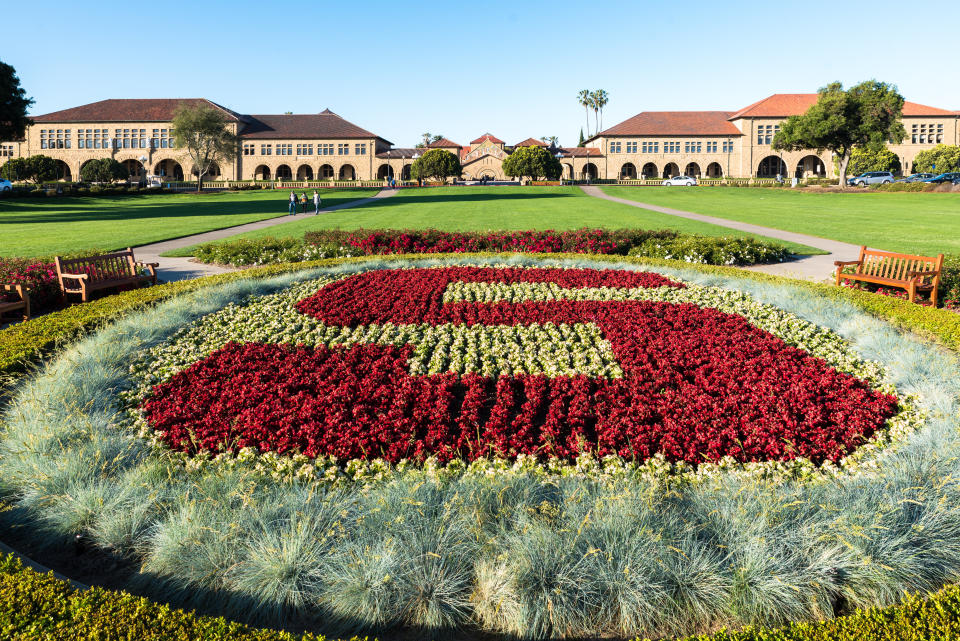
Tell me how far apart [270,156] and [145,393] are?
8317 centimetres

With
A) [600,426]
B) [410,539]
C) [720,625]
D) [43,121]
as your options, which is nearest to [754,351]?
[600,426]

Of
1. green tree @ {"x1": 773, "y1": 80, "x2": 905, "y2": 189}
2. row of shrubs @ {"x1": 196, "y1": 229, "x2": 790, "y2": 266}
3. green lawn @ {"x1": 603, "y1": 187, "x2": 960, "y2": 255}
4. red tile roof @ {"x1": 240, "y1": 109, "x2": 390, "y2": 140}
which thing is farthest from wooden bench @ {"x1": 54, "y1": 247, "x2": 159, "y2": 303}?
red tile roof @ {"x1": 240, "y1": 109, "x2": 390, "y2": 140}

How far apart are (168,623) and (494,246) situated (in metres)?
13.2

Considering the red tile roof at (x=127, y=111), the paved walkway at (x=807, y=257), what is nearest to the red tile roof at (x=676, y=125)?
the red tile roof at (x=127, y=111)

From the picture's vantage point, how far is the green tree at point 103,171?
69188 millimetres

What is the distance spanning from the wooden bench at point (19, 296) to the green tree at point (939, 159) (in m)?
90.7

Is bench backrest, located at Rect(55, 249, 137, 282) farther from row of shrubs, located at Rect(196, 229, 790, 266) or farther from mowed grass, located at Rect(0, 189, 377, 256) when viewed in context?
mowed grass, located at Rect(0, 189, 377, 256)

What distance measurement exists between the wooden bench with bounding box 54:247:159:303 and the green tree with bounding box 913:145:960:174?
8875cm

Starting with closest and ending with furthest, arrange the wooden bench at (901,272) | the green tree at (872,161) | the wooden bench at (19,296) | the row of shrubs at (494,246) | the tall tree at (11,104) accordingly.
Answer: the wooden bench at (19,296), the wooden bench at (901,272), the row of shrubs at (494,246), the tall tree at (11,104), the green tree at (872,161)

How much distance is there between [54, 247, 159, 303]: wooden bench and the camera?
1014 centimetres

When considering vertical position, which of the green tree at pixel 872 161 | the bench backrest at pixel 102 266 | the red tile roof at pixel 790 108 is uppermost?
the red tile roof at pixel 790 108

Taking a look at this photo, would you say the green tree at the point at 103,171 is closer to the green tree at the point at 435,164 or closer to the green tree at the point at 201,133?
the green tree at the point at 201,133

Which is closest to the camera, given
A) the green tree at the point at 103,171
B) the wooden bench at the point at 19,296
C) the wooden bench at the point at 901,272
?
the wooden bench at the point at 19,296

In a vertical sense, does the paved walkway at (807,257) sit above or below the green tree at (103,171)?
below
